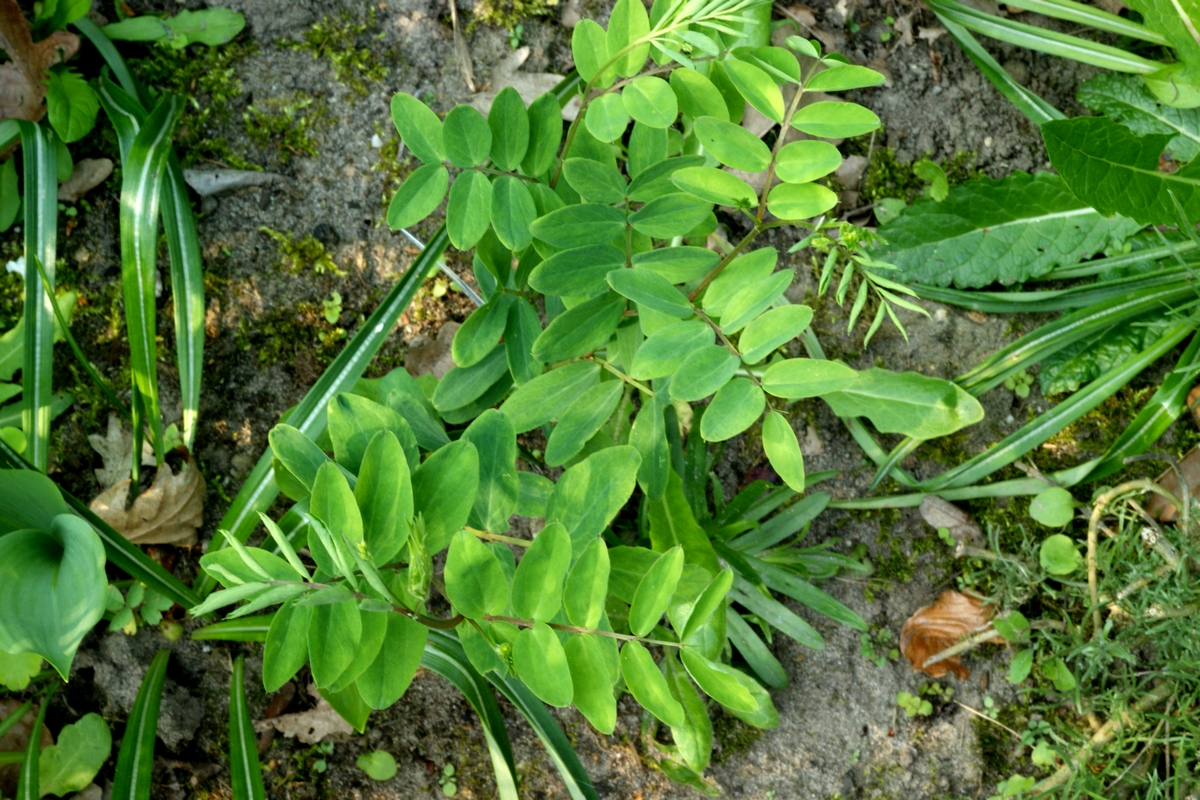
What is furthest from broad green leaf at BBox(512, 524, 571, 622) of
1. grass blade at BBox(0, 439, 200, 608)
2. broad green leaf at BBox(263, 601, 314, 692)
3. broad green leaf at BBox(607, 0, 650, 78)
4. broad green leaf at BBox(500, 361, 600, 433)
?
grass blade at BBox(0, 439, 200, 608)

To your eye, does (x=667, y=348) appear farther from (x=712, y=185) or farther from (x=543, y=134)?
(x=543, y=134)

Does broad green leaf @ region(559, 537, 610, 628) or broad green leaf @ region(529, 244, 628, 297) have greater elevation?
broad green leaf @ region(529, 244, 628, 297)

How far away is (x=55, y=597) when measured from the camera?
1290 millimetres

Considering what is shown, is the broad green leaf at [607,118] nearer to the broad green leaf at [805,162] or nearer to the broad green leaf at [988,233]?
the broad green leaf at [805,162]

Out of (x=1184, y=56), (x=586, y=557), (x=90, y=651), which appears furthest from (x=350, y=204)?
(x=1184, y=56)

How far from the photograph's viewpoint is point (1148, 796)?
73.6 inches

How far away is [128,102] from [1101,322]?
95.4 inches

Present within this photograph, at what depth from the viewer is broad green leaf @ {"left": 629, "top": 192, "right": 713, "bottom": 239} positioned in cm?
124

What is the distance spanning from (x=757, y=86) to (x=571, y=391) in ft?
1.85

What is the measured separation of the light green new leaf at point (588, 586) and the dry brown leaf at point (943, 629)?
1.33 meters

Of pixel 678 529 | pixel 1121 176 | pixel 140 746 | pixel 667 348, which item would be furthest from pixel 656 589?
pixel 1121 176

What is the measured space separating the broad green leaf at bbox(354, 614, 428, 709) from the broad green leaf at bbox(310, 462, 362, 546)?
0.54ft

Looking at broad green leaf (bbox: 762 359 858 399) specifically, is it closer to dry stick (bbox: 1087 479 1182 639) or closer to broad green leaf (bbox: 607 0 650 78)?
broad green leaf (bbox: 607 0 650 78)

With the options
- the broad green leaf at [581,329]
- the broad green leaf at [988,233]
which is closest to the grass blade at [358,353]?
the broad green leaf at [581,329]
